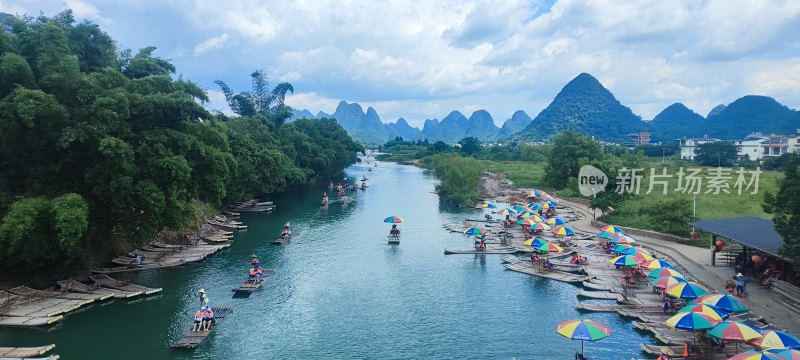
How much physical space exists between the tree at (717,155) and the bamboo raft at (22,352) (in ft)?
305

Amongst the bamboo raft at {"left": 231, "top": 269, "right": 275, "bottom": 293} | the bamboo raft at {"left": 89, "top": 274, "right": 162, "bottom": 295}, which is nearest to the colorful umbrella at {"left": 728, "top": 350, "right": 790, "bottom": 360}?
the bamboo raft at {"left": 231, "top": 269, "right": 275, "bottom": 293}

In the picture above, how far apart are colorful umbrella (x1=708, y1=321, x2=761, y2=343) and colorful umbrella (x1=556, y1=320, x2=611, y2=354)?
3260mm

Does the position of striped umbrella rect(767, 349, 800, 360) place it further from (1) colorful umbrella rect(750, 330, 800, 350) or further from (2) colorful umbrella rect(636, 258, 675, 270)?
(2) colorful umbrella rect(636, 258, 675, 270)

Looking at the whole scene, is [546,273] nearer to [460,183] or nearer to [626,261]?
[626,261]

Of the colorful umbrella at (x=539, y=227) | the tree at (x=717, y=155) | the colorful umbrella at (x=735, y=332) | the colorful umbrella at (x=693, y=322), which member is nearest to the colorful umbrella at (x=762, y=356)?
the colorful umbrella at (x=735, y=332)

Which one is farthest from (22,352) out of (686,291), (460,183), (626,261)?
(460,183)

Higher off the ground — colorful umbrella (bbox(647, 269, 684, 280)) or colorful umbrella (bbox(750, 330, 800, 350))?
colorful umbrella (bbox(647, 269, 684, 280))

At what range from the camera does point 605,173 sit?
154 ft

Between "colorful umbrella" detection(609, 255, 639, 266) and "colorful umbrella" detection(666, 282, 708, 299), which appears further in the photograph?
"colorful umbrella" detection(609, 255, 639, 266)

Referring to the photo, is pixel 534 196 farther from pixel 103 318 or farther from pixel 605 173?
pixel 103 318

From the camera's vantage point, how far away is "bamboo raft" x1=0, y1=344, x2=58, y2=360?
17.2 meters

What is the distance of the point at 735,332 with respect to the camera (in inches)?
625

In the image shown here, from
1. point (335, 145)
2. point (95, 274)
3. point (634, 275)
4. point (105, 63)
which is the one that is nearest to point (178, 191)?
point (95, 274)

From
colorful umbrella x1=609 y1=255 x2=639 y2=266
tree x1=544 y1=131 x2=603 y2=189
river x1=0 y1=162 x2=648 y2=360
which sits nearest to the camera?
river x1=0 y1=162 x2=648 y2=360
